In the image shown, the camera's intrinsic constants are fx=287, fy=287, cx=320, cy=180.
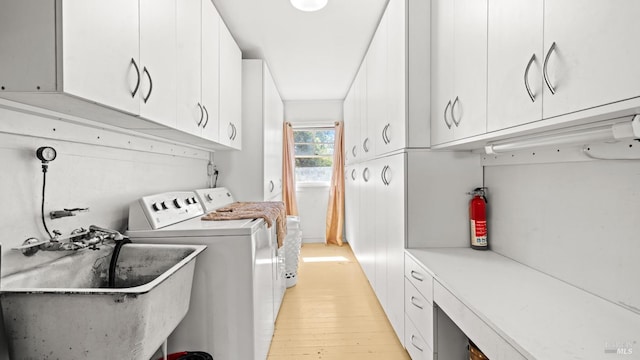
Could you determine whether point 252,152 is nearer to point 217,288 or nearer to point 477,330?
point 217,288

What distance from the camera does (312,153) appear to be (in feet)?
16.5

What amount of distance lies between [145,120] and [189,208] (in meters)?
0.86

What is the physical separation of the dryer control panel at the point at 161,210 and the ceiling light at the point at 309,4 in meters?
1.59

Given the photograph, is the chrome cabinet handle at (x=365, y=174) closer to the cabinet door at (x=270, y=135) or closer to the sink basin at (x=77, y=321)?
the cabinet door at (x=270, y=135)

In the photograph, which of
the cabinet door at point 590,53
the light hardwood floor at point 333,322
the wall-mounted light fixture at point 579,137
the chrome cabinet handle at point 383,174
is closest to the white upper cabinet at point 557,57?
the cabinet door at point 590,53

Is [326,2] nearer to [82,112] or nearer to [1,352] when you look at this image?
[82,112]

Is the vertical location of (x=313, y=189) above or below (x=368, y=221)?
above

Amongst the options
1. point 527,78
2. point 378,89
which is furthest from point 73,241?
point 378,89

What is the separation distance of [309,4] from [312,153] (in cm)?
304

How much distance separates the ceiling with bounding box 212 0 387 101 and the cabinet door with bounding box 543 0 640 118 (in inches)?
65.2

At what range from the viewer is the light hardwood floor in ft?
6.28

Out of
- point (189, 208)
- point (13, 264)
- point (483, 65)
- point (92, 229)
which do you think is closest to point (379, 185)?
point (483, 65)

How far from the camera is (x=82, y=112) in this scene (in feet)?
3.59

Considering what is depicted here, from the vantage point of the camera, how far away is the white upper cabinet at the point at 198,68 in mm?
1592
